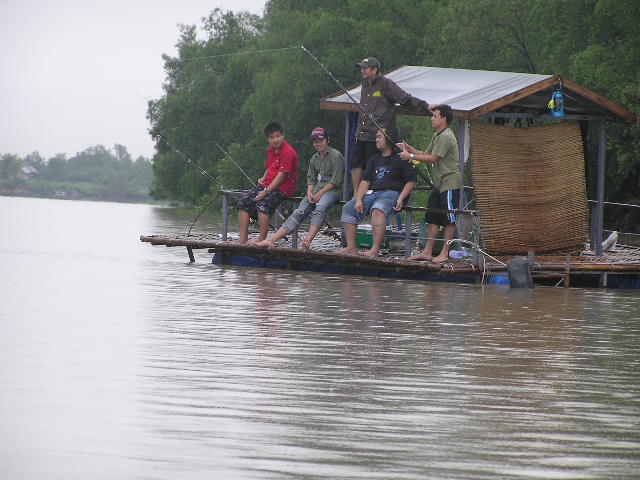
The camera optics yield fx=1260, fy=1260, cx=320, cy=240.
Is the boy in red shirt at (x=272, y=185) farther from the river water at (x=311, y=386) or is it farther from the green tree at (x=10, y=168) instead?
the green tree at (x=10, y=168)

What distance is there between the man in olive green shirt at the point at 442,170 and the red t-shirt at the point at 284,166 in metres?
1.97

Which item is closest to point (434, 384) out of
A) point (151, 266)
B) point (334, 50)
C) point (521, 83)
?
point (521, 83)

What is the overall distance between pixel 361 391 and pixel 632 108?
1915cm

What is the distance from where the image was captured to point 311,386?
20.9ft

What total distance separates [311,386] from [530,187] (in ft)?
29.0

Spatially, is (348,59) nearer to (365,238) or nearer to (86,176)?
(365,238)

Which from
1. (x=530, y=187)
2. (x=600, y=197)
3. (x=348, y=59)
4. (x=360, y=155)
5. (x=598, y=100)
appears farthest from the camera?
(x=348, y=59)

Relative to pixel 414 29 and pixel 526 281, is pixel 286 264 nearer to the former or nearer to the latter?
pixel 526 281

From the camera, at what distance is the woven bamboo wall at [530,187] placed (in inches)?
569

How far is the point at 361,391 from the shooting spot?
627 centimetres

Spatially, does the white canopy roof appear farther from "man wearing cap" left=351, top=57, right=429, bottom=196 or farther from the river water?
the river water

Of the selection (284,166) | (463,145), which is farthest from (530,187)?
(284,166)

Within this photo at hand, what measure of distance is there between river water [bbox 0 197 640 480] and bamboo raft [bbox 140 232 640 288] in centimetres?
180

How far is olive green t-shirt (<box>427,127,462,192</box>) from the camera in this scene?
45.7 feet
